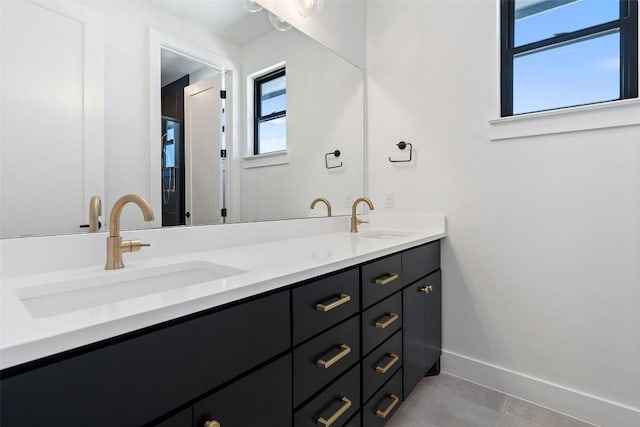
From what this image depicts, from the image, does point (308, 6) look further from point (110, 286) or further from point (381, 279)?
point (110, 286)

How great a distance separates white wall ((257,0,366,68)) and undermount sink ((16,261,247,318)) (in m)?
1.36

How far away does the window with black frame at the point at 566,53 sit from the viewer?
1.49 meters

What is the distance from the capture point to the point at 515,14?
176 cm

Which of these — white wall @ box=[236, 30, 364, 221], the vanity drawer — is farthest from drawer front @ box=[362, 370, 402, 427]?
white wall @ box=[236, 30, 364, 221]

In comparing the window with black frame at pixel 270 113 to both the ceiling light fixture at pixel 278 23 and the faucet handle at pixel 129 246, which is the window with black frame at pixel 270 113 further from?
the faucet handle at pixel 129 246

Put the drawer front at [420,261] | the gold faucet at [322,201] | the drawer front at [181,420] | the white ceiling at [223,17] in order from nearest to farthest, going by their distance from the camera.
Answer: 1. the drawer front at [181,420]
2. the white ceiling at [223,17]
3. the drawer front at [420,261]
4. the gold faucet at [322,201]

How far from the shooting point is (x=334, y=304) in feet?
3.26

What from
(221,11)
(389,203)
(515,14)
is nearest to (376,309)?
(389,203)

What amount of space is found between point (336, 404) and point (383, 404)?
0.39m

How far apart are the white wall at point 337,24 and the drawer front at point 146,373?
1.57 meters

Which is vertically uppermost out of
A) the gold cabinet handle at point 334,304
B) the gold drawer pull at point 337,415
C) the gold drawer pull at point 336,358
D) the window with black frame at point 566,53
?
the window with black frame at point 566,53

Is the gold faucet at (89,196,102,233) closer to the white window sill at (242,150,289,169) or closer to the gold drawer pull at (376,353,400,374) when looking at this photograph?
the white window sill at (242,150,289,169)

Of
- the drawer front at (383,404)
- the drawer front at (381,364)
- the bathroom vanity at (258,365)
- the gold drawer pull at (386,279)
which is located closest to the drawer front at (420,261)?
the bathroom vanity at (258,365)

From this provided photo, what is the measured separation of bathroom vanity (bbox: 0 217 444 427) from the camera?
0.49 metres
